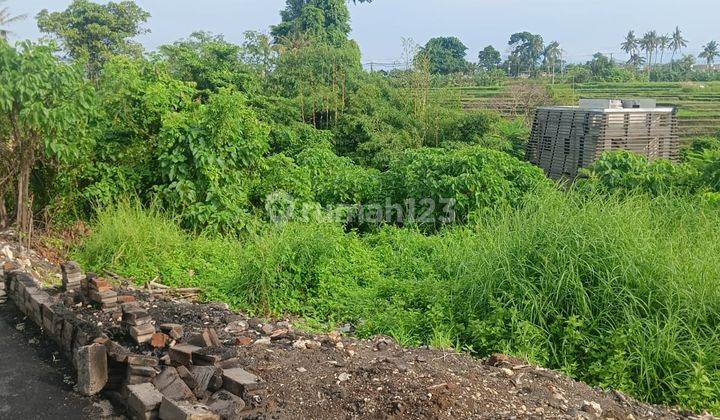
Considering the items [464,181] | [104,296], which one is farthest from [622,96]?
[104,296]

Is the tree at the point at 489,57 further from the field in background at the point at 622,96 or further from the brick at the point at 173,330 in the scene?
the brick at the point at 173,330

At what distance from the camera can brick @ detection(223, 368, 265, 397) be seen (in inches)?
131

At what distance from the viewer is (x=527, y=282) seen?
4.93 meters

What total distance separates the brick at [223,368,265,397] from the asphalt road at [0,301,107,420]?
2.56ft

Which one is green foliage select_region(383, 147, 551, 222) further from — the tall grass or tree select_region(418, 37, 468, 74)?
tree select_region(418, 37, 468, 74)

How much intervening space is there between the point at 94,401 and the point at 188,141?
4.41 metres

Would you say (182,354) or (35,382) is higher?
(182,354)

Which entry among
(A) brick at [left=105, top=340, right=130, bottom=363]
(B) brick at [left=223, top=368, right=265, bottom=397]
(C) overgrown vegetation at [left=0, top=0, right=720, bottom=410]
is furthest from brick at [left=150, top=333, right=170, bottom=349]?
(C) overgrown vegetation at [left=0, top=0, right=720, bottom=410]

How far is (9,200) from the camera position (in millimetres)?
7770

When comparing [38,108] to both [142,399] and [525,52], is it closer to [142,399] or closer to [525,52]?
[142,399]

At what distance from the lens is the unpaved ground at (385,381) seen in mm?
3242

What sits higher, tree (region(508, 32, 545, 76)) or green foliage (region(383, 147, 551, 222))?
tree (region(508, 32, 545, 76))

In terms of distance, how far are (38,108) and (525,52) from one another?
6302 centimetres

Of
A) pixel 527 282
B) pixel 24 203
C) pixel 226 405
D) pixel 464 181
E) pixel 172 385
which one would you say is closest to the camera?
pixel 226 405
